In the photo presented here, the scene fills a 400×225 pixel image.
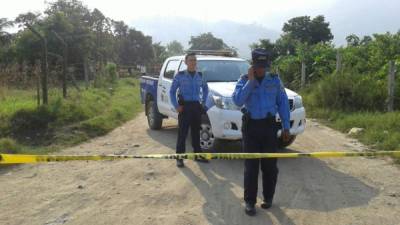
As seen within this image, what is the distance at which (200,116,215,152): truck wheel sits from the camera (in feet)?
26.1

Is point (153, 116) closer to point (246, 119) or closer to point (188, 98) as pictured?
point (188, 98)

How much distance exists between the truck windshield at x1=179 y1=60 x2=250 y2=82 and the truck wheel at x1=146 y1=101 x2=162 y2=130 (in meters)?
2.04

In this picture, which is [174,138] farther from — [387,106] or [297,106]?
[387,106]

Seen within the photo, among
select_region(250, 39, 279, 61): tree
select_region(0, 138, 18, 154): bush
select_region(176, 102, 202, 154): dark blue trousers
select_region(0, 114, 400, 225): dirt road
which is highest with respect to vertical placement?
select_region(250, 39, 279, 61): tree

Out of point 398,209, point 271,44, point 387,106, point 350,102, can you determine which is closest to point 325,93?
point 350,102

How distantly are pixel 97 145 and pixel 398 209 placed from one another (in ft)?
19.1

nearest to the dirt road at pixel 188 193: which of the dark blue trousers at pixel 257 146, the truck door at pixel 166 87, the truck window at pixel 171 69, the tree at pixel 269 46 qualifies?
the dark blue trousers at pixel 257 146

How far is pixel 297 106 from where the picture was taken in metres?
7.97

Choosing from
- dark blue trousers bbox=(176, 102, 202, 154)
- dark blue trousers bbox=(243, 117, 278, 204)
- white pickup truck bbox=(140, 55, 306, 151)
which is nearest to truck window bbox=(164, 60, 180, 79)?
white pickup truck bbox=(140, 55, 306, 151)

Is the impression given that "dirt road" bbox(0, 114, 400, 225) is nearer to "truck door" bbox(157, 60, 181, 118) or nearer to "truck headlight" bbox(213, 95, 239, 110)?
"truck headlight" bbox(213, 95, 239, 110)

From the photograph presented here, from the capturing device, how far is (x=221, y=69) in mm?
9164

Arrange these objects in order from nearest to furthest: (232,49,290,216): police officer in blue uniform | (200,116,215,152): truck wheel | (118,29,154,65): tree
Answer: (232,49,290,216): police officer in blue uniform < (200,116,215,152): truck wheel < (118,29,154,65): tree

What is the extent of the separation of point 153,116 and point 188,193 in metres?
5.16

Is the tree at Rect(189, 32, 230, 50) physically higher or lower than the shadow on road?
higher
